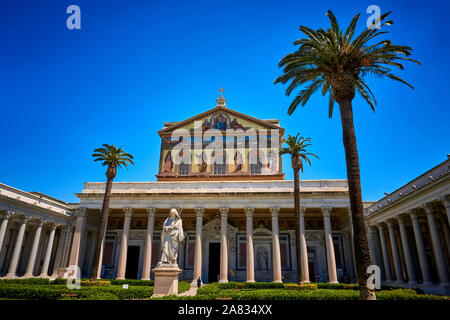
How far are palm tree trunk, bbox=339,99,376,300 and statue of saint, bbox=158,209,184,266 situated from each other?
7.83 m

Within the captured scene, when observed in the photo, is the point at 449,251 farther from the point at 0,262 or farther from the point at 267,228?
the point at 0,262

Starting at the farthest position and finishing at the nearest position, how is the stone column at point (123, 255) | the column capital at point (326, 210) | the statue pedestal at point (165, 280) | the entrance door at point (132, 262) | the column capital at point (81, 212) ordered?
the entrance door at point (132, 262) → the column capital at point (81, 212) → the column capital at point (326, 210) → the stone column at point (123, 255) → the statue pedestal at point (165, 280)

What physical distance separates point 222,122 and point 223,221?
1459cm

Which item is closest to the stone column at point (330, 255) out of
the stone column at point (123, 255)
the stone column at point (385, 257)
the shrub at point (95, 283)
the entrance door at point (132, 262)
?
the stone column at point (385, 257)

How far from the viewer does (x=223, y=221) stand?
28.3m

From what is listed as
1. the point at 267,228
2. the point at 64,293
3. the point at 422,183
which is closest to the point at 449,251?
the point at 422,183

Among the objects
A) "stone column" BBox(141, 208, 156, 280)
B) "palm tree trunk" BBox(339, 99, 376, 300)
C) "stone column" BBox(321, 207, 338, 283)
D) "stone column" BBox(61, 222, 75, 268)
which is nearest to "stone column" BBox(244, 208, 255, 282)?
"stone column" BBox(321, 207, 338, 283)

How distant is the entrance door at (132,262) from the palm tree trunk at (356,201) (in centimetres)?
2860

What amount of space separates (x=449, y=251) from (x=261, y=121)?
76.0 feet

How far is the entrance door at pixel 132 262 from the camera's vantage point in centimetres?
3338

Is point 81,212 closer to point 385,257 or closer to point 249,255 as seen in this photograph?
point 249,255

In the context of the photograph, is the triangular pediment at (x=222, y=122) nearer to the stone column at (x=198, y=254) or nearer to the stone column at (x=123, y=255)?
the stone column at (x=123, y=255)

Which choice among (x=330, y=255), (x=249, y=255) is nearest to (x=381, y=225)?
(x=330, y=255)

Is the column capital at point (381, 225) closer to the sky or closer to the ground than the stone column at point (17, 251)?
closer to the sky
